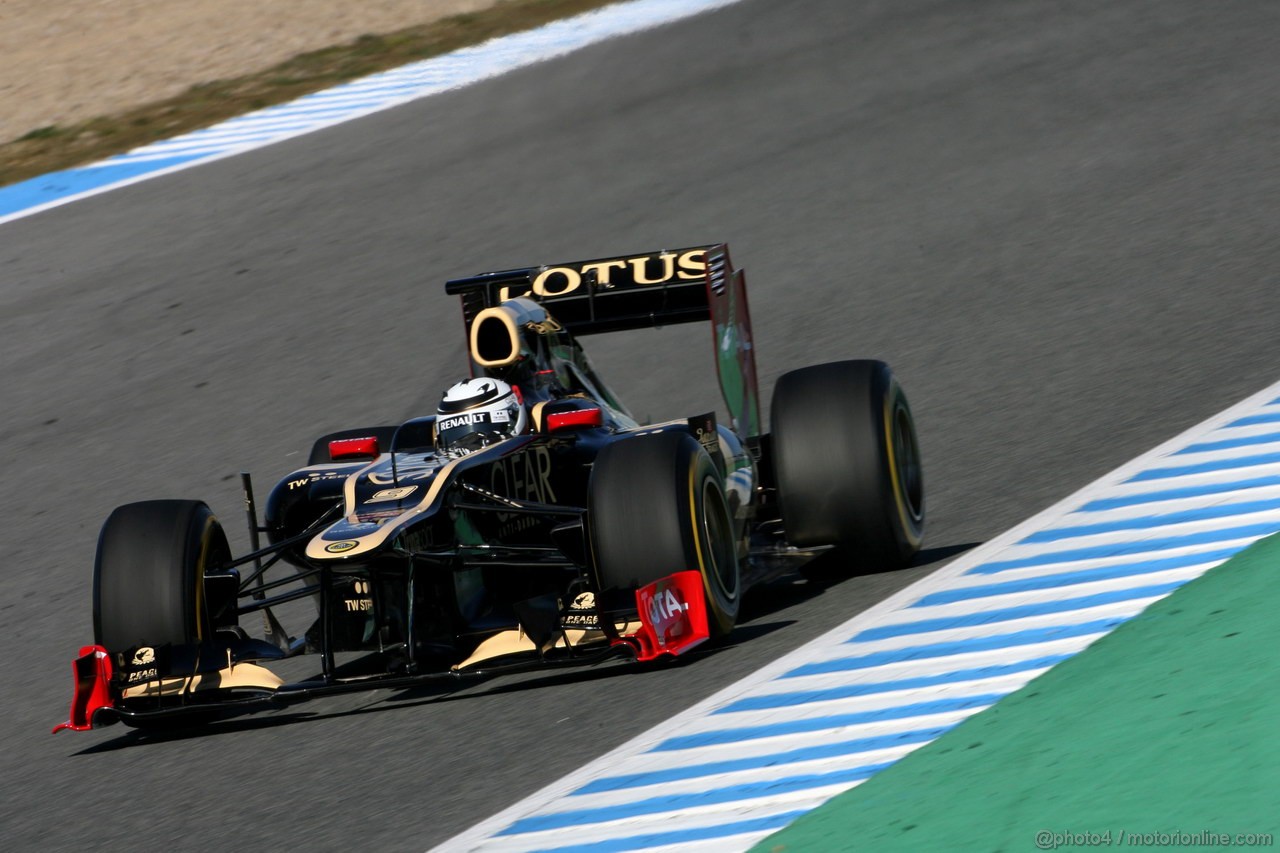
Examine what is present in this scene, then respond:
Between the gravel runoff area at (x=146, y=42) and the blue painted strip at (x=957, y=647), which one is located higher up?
the gravel runoff area at (x=146, y=42)

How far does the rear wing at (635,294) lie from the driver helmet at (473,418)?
1.32 meters

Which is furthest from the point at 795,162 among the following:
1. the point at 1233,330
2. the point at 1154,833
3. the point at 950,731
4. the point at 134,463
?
the point at 1154,833

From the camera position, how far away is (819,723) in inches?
231

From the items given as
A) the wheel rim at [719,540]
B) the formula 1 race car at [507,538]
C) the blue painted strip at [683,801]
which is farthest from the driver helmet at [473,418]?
the blue painted strip at [683,801]

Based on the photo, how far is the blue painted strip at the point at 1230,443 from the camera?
8578 millimetres

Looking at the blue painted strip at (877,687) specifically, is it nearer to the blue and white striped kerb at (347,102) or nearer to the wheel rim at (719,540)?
the wheel rim at (719,540)

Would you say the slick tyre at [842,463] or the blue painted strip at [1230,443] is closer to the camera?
the slick tyre at [842,463]

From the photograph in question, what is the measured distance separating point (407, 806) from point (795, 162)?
10.5 meters

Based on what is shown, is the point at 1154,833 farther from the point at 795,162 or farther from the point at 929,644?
the point at 795,162

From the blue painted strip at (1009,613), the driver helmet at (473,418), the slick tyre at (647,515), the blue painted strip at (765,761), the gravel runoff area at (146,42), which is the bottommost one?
the blue painted strip at (1009,613)

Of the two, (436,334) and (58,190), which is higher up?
(58,190)

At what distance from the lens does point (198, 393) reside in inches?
503

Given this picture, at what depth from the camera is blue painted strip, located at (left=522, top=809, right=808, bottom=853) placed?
502 centimetres

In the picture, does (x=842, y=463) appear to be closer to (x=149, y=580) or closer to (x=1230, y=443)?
(x=1230, y=443)
